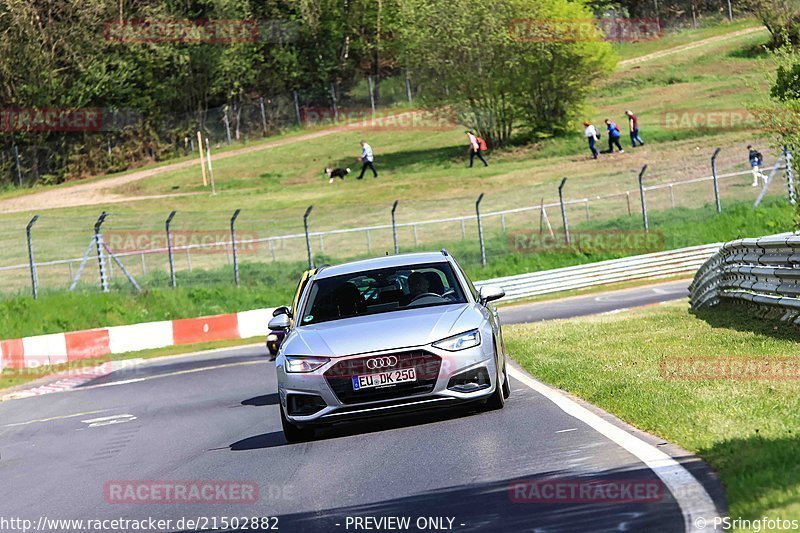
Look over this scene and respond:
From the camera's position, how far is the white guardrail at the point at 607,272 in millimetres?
34688

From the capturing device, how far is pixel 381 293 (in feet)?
39.4

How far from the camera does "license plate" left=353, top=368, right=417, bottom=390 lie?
10547mm

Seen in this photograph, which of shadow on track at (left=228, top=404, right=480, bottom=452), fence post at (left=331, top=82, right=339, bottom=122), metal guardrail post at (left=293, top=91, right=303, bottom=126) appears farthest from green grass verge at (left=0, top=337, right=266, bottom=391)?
fence post at (left=331, top=82, right=339, bottom=122)

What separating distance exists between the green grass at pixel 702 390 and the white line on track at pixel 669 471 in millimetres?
155

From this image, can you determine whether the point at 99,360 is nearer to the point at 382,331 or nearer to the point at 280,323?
the point at 280,323

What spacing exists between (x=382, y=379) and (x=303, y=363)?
0.68 m

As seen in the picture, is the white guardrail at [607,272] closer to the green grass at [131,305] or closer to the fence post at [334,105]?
the green grass at [131,305]

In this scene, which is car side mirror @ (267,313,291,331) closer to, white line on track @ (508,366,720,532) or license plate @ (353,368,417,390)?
license plate @ (353,368,417,390)

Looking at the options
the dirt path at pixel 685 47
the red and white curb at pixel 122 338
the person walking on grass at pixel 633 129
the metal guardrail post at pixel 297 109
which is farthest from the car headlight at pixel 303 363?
the dirt path at pixel 685 47

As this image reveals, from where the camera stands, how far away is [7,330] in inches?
1217

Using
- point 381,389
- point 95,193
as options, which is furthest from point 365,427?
point 95,193

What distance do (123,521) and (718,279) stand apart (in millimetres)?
12508

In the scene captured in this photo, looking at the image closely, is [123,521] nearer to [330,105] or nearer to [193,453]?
[193,453]

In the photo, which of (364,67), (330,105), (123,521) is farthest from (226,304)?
(364,67)
